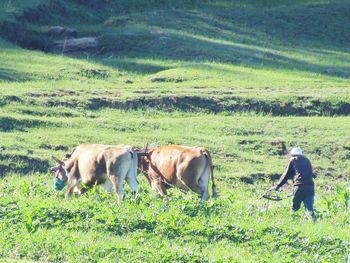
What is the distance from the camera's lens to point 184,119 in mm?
28625

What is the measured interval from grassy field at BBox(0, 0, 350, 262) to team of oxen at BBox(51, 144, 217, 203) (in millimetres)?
333

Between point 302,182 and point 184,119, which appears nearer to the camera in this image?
point 302,182

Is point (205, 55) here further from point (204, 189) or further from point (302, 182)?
point (302, 182)

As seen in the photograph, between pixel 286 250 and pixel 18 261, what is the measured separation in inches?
146

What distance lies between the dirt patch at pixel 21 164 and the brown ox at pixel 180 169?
3.53 metres

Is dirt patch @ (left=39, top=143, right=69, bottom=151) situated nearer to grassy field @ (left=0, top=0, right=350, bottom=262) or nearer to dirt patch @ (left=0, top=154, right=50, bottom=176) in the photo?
grassy field @ (left=0, top=0, right=350, bottom=262)

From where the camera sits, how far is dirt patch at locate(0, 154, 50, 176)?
2297 cm

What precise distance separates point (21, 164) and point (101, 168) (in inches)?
166

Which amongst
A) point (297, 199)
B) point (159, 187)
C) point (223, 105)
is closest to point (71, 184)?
point (159, 187)

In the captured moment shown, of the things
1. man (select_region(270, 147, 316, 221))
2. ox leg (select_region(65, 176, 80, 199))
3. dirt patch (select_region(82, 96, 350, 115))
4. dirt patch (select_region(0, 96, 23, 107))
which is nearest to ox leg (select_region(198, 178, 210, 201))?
man (select_region(270, 147, 316, 221))

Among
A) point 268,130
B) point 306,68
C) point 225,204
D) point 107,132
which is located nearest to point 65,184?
point 225,204

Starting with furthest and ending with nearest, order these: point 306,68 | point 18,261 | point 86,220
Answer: point 306,68 < point 86,220 < point 18,261

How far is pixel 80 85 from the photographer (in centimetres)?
3142

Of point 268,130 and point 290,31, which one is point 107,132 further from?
point 290,31
